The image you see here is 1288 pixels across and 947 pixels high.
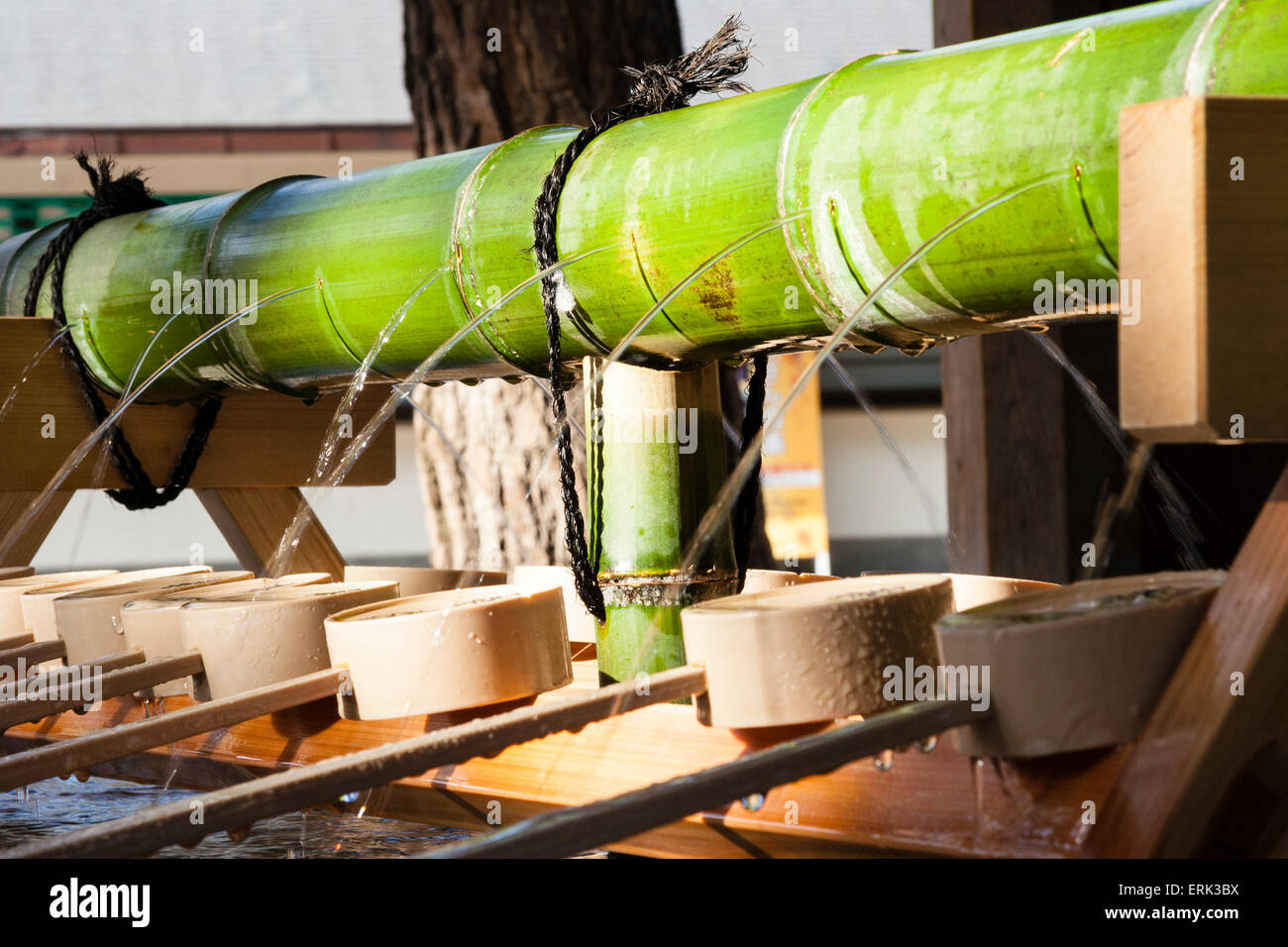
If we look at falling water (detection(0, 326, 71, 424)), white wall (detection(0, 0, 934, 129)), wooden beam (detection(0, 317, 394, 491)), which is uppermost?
white wall (detection(0, 0, 934, 129))

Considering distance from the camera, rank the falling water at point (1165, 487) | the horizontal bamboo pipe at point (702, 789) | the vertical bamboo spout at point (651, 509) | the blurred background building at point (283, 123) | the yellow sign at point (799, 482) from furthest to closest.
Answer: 1. the yellow sign at point (799, 482)
2. the blurred background building at point (283, 123)
3. the falling water at point (1165, 487)
4. the vertical bamboo spout at point (651, 509)
5. the horizontal bamboo pipe at point (702, 789)

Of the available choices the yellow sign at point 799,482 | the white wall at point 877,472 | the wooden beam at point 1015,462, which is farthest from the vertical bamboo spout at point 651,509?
the white wall at point 877,472

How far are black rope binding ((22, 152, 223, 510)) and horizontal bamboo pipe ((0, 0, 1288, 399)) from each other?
12 centimetres

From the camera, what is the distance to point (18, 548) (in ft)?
7.49

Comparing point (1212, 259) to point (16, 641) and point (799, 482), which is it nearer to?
point (16, 641)

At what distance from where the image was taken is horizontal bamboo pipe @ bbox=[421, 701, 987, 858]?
788mm

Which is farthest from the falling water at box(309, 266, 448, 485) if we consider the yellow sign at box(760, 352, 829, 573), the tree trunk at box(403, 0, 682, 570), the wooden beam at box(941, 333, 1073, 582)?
the yellow sign at box(760, 352, 829, 573)

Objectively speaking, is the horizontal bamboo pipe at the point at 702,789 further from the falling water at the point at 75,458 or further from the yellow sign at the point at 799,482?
the yellow sign at the point at 799,482

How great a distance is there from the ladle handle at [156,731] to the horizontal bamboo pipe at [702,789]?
0.46 metres

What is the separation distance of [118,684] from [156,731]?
0.20m

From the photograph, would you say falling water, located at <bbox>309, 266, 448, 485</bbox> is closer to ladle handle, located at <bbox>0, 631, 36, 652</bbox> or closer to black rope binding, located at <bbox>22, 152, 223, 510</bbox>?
black rope binding, located at <bbox>22, 152, 223, 510</bbox>

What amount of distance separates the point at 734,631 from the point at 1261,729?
0.36 m

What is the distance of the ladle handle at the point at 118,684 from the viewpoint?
135 cm
